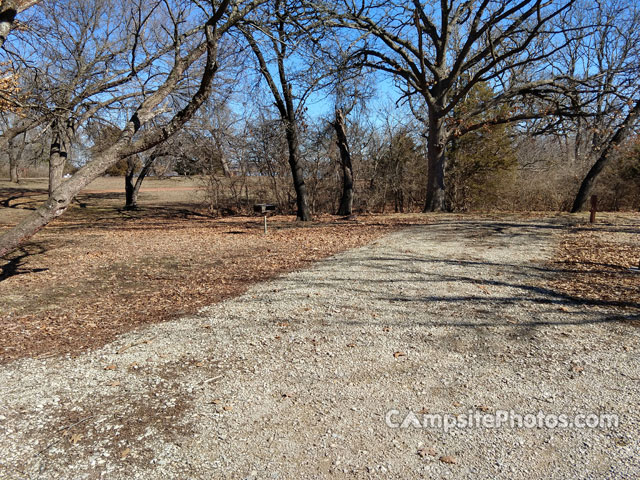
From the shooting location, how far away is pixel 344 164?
61.4 feet

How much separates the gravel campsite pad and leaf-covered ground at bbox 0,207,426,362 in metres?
0.69

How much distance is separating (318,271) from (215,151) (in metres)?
14.1

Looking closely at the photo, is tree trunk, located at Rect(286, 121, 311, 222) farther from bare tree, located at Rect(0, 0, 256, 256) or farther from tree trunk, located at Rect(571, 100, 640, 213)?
tree trunk, located at Rect(571, 100, 640, 213)

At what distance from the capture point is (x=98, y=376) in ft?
12.4

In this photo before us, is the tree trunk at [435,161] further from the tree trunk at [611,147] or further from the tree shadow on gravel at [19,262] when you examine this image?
the tree shadow on gravel at [19,262]

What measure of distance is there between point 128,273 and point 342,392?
5.68 meters

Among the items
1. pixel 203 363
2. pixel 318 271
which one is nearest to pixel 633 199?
pixel 318 271

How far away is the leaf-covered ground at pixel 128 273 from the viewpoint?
508 cm

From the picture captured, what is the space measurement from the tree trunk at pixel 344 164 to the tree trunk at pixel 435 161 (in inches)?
135

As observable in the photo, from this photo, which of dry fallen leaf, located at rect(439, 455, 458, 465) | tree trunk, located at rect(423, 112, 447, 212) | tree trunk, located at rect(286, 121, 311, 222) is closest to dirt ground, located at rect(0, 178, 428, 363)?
tree trunk, located at rect(286, 121, 311, 222)

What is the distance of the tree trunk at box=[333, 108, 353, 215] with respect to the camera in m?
18.1

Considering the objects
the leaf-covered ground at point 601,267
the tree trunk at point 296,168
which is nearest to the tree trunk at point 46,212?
the leaf-covered ground at point 601,267

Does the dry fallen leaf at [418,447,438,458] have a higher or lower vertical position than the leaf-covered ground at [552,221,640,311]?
lower

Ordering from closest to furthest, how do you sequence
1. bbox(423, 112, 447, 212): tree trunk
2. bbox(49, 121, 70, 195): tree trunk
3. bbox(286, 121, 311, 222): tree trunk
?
bbox(49, 121, 70, 195): tree trunk, bbox(286, 121, 311, 222): tree trunk, bbox(423, 112, 447, 212): tree trunk
